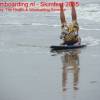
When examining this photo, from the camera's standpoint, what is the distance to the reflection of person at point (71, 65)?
61.3 feet

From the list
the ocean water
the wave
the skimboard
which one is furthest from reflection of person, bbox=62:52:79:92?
the wave

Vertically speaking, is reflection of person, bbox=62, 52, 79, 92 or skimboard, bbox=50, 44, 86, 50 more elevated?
skimboard, bbox=50, 44, 86, 50

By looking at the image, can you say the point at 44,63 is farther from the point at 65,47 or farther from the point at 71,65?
the point at 65,47

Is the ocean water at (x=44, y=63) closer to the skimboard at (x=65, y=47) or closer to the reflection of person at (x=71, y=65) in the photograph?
the reflection of person at (x=71, y=65)

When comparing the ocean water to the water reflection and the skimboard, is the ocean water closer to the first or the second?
the water reflection

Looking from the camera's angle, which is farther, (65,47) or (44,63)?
(65,47)

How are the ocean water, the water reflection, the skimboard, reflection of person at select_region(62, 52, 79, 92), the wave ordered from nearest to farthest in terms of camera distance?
the ocean water, the water reflection, reflection of person at select_region(62, 52, 79, 92), the skimboard, the wave

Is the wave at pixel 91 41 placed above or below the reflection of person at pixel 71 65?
above

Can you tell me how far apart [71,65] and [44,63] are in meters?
0.94

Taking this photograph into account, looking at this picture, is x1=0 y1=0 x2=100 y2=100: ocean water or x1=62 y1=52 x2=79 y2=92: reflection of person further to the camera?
x1=62 y1=52 x2=79 y2=92: reflection of person

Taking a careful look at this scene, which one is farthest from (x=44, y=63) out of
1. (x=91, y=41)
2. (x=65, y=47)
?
(x=91, y=41)

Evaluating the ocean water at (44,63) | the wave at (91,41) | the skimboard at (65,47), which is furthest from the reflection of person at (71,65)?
the wave at (91,41)

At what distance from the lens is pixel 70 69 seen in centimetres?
2048

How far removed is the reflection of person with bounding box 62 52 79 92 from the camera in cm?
1868
